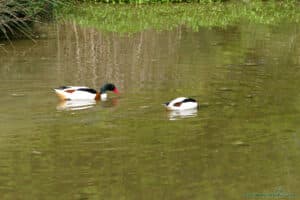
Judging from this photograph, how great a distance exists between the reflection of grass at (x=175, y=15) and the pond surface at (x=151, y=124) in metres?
3.91

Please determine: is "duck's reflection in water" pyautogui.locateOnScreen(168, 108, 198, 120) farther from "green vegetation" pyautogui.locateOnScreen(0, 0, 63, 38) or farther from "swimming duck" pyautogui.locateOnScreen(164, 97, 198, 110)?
"green vegetation" pyautogui.locateOnScreen(0, 0, 63, 38)

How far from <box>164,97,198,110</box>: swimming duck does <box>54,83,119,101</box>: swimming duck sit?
1.44 m

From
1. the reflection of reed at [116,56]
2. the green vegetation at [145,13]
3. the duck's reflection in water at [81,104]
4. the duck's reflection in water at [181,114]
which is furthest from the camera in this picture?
the green vegetation at [145,13]

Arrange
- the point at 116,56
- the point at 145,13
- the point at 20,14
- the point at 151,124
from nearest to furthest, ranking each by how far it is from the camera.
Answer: the point at 151,124 → the point at 116,56 → the point at 20,14 → the point at 145,13

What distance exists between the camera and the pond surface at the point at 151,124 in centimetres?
846

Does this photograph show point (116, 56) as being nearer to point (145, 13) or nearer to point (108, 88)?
point (108, 88)

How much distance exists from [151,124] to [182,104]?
766mm

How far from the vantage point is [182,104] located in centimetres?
1140

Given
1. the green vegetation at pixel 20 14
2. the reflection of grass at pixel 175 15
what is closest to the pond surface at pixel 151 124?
the green vegetation at pixel 20 14

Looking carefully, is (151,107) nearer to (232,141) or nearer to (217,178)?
(232,141)

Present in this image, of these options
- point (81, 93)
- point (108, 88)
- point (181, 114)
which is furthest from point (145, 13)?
point (181, 114)

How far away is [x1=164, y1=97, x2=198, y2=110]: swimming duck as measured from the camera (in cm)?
1138

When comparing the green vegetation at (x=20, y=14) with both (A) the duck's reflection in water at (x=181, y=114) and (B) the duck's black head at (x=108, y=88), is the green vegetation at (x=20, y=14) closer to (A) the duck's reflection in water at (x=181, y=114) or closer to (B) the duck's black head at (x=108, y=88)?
(B) the duck's black head at (x=108, y=88)

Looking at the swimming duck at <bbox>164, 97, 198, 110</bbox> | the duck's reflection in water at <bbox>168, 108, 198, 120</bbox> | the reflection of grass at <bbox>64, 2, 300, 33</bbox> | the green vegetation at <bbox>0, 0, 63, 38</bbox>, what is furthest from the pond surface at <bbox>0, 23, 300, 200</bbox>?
the reflection of grass at <bbox>64, 2, 300, 33</bbox>
